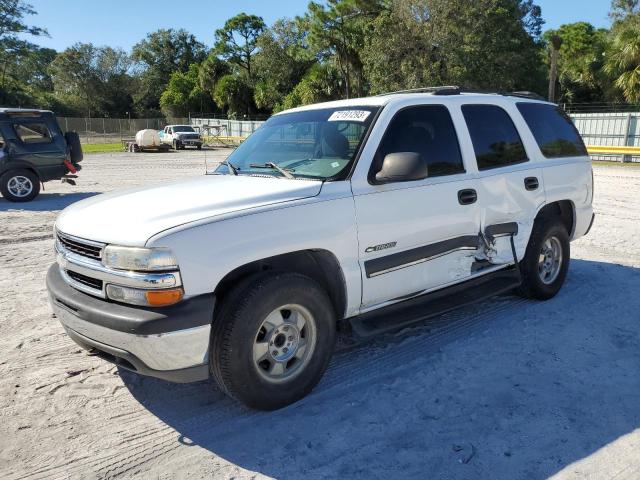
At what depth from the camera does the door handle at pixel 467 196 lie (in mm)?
4309

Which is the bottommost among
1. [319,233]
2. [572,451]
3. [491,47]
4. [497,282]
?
[572,451]

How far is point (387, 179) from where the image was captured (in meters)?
3.66

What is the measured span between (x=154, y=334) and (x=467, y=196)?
8.87ft

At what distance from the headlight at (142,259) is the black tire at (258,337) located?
0.45 m

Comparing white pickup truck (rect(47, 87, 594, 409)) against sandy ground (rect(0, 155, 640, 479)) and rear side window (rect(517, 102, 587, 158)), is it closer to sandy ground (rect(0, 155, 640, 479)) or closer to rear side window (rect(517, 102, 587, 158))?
rear side window (rect(517, 102, 587, 158))

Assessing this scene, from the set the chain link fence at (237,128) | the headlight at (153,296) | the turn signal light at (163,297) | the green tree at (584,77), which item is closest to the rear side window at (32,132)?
the chain link fence at (237,128)

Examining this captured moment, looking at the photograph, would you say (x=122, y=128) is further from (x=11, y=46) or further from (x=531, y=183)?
(x=531, y=183)

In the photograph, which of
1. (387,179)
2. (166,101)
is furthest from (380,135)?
(166,101)

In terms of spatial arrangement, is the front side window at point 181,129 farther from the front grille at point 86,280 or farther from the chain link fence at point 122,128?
the front grille at point 86,280

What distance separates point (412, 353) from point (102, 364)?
95.4 inches

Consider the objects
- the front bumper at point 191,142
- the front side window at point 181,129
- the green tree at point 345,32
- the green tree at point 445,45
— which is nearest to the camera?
the green tree at point 445,45

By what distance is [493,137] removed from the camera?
4.80 m

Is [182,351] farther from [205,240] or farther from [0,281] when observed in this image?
[0,281]

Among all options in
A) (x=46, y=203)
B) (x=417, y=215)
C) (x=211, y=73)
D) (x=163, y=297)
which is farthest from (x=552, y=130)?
(x=211, y=73)
